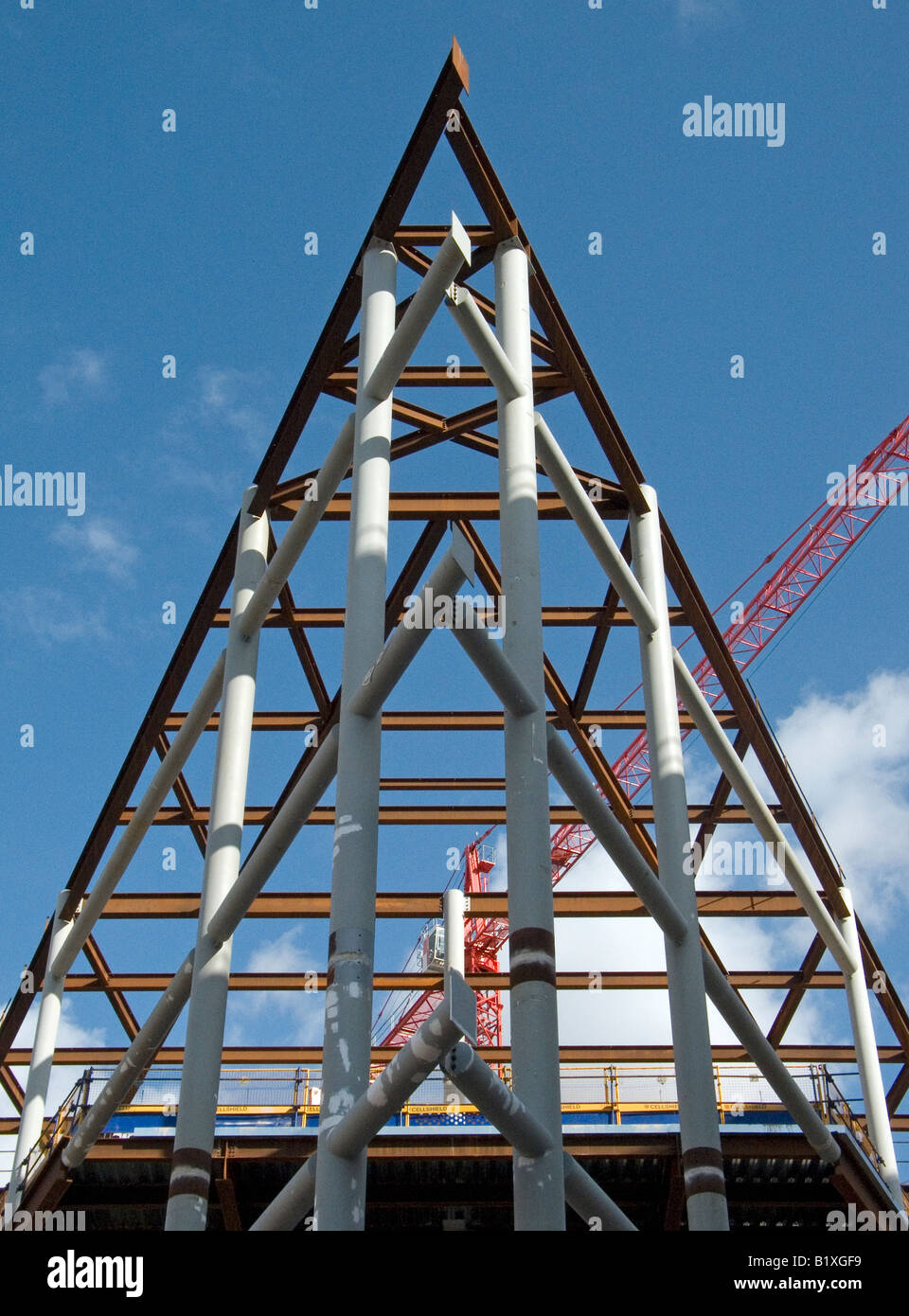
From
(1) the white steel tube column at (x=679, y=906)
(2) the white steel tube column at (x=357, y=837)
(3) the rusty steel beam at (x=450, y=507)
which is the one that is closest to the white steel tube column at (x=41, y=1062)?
(3) the rusty steel beam at (x=450, y=507)

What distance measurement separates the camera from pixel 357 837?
11.9 metres

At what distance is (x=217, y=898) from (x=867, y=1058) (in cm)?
1308

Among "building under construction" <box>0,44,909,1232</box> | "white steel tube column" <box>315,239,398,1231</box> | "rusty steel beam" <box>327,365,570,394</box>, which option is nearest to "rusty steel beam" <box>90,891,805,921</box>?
"building under construction" <box>0,44,909,1232</box>

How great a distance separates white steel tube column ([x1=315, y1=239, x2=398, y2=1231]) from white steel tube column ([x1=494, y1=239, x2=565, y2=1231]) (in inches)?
47.9

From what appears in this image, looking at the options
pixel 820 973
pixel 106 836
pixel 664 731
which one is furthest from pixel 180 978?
pixel 820 973

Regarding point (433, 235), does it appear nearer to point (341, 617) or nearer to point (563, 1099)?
point (341, 617)

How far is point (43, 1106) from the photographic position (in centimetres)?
2219

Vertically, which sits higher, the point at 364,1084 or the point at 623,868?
the point at 623,868

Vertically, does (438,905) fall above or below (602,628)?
below

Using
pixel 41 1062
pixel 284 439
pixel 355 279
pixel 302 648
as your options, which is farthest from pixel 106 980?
pixel 355 279

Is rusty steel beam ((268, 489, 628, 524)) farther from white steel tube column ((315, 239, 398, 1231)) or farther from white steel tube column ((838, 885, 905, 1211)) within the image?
white steel tube column ((838, 885, 905, 1211))
